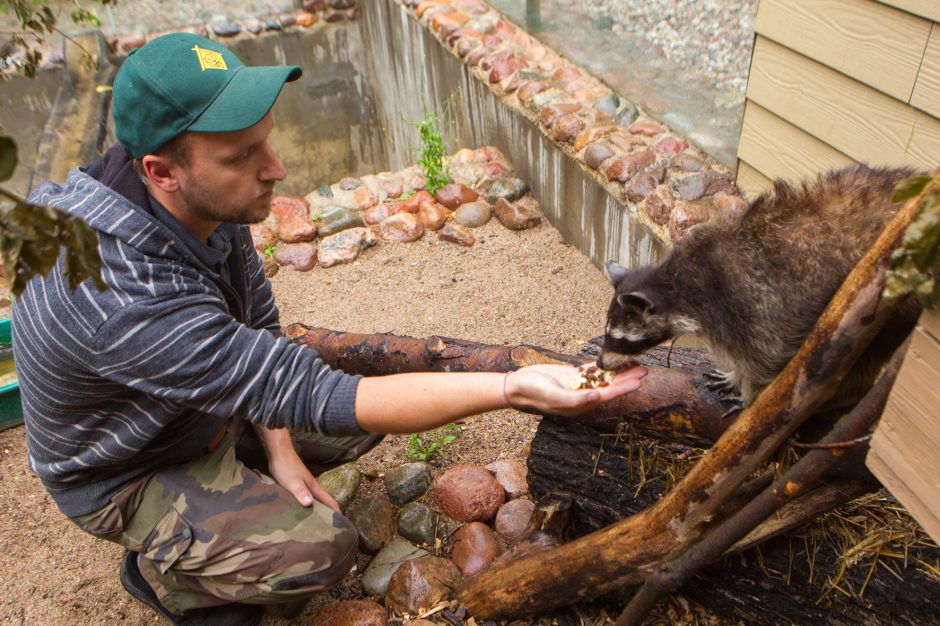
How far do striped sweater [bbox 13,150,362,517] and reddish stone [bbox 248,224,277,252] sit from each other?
10.9ft

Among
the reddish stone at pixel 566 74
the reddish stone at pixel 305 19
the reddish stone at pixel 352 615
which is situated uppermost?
the reddish stone at pixel 566 74

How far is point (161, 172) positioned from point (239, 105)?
1.19 feet

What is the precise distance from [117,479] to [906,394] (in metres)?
2.65

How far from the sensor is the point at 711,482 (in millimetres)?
2230

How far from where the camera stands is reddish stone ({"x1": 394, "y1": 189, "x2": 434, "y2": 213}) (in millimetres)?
6246

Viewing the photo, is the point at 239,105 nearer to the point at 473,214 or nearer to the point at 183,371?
the point at 183,371

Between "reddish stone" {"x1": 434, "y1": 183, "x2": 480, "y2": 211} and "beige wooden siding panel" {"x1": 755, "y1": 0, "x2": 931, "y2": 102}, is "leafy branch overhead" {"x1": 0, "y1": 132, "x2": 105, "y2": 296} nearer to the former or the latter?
"beige wooden siding panel" {"x1": 755, "y1": 0, "x2": 931, "y2": 102}

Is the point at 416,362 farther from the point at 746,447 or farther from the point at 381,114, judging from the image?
the point at 381,114

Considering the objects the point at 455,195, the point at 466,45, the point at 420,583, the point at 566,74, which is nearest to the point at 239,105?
the point at 420,583

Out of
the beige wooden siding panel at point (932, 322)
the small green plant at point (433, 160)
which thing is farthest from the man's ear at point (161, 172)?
the small green plant at point (433, 160)

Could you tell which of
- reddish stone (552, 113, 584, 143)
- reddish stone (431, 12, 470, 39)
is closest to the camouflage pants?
reddish stone (552, 113, 584, 143)

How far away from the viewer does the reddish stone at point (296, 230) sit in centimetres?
605

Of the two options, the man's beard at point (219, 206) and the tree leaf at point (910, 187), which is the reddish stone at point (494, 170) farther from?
the tree leaf at point (910, 187)

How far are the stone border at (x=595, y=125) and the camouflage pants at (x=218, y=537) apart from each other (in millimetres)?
2724
